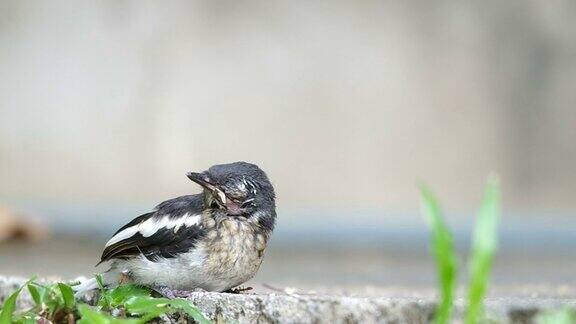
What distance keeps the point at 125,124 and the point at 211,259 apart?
6.37 metres

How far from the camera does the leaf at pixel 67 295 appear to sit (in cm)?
314

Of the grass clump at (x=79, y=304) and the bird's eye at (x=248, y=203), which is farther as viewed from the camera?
the bird's eye at (x=248, y=203)

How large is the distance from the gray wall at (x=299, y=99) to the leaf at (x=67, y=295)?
656 cm

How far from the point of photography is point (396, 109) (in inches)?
397

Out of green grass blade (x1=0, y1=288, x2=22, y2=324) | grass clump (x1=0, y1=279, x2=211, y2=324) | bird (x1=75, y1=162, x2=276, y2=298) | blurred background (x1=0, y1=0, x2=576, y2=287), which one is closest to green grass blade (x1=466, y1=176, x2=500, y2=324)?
grass clump (x1=0, y1=279, x2=211, y2=324)

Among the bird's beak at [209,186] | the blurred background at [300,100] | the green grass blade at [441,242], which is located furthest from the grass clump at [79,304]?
the blurred background at [300,100]

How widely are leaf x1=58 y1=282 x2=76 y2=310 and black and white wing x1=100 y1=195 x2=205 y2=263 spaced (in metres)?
0.57

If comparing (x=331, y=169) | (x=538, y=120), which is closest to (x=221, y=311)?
(x=331, y=169)

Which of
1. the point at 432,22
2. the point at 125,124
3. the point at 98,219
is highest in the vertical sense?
the point at 432,22

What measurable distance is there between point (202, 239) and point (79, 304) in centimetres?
78

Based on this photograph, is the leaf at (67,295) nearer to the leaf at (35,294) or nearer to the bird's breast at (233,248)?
the leaf at (35,294)

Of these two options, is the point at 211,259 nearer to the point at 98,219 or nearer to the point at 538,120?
the point at 98,219

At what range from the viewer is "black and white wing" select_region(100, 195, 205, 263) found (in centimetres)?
371

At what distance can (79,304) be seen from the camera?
9.76ft
